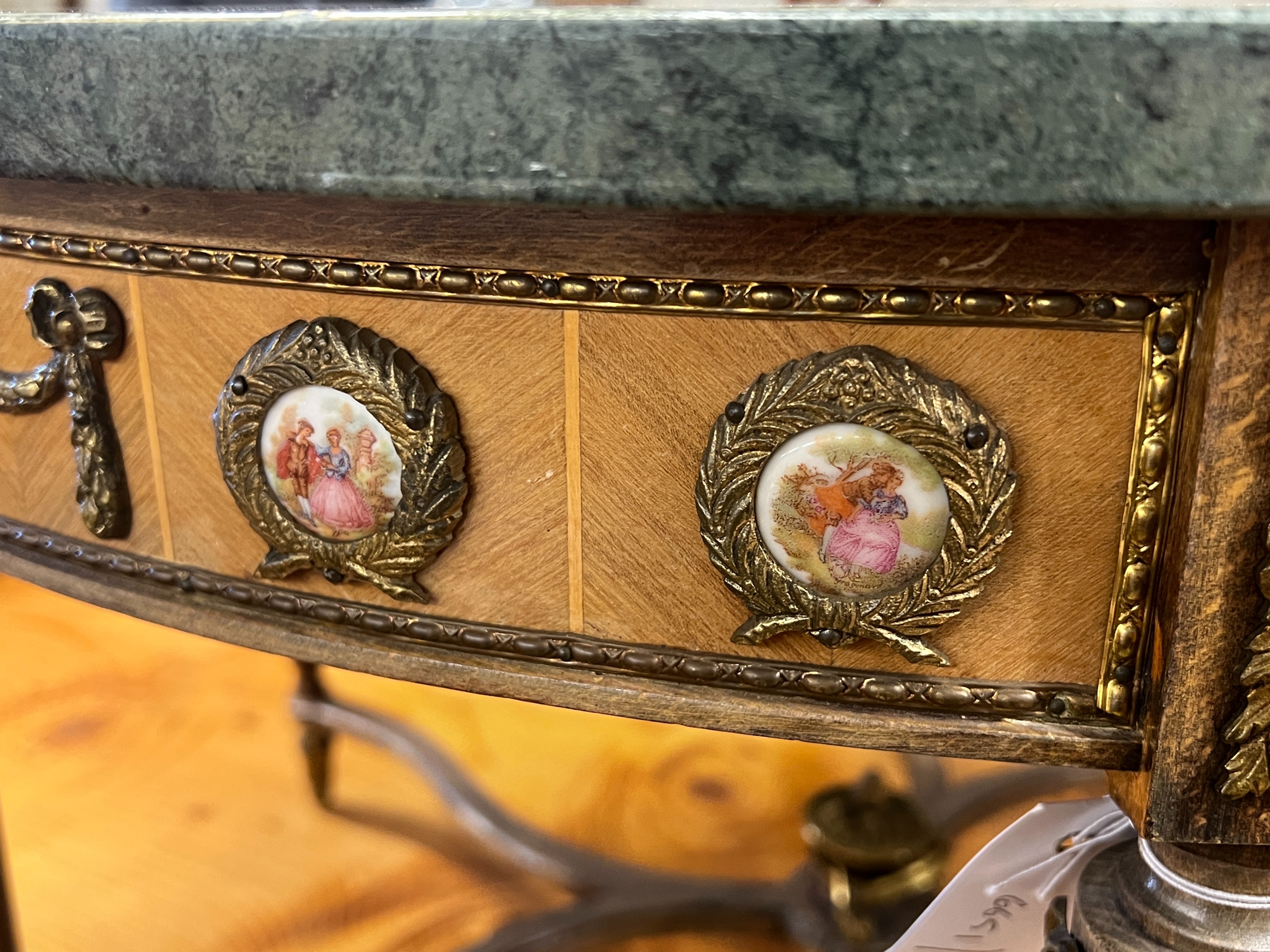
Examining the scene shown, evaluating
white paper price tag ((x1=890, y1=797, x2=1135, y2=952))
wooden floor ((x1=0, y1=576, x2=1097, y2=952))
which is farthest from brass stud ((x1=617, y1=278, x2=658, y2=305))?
wooden floor ((x1=0, y1=576, x2=1097, y2=952))

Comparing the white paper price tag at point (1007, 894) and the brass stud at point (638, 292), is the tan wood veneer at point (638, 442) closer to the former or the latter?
the brass stud at point (638, 292)

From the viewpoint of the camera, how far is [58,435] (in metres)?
0.38

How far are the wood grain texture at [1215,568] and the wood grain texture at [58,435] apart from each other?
0.31 meters

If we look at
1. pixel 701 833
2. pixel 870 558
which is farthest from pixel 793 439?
pixel 701 833

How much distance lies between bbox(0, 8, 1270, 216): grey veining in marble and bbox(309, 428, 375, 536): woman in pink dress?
0.09 metres

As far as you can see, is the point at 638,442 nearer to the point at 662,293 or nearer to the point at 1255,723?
the point at 662,293

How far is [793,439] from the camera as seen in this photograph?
0.93 feet

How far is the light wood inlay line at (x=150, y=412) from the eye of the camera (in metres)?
0.34

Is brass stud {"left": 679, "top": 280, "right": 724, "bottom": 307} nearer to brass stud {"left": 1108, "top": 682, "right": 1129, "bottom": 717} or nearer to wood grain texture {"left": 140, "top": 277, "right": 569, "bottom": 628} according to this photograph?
wood grain texture {"left": 140, "top": 277, "right": 569, "bottom": 628}

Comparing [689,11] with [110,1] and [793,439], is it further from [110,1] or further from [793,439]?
[110,1]

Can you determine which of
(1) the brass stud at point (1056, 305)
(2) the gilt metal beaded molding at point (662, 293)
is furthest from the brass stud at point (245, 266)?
(1) the brass stud at point (1056, 305)

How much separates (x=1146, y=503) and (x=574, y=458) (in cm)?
15

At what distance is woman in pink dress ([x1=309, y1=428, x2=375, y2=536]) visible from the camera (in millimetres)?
324

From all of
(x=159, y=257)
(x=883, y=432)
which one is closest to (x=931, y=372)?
(x=883, y=432)
